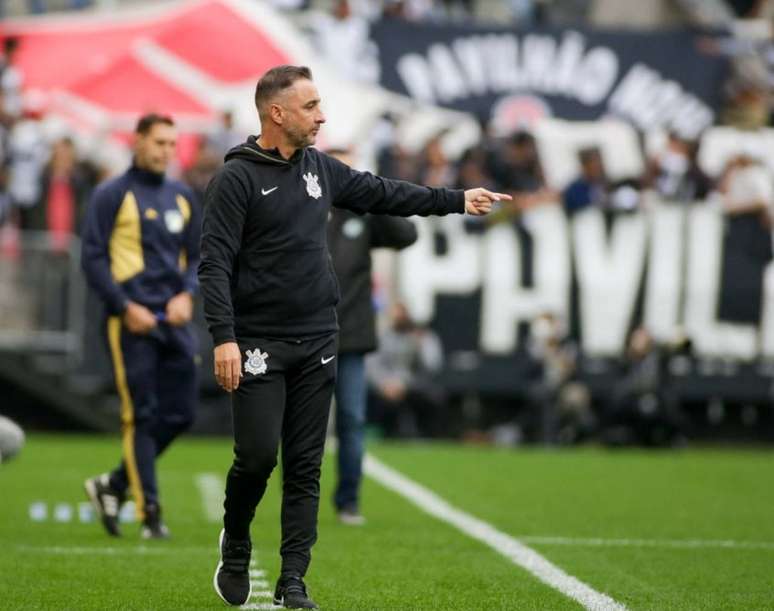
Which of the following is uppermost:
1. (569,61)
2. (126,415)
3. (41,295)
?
(569,61)

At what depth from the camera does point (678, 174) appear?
23.0m

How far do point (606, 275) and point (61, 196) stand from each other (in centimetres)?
658

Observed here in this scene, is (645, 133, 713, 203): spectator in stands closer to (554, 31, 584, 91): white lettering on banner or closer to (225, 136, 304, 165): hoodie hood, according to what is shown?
(554, 31, 584, 91): white lettering on banner

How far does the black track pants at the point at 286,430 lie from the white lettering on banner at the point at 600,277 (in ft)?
48.2

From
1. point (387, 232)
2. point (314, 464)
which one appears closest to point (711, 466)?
point (387, 232)

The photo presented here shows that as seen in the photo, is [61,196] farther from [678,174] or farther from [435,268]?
[678,174]

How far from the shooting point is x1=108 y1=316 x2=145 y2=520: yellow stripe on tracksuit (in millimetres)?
10219

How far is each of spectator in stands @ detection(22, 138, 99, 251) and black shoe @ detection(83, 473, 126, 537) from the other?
10.5m

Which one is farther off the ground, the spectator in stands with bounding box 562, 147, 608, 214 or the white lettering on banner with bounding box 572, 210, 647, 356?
the spectator in stands with bounding box 562, 147, 608, 214

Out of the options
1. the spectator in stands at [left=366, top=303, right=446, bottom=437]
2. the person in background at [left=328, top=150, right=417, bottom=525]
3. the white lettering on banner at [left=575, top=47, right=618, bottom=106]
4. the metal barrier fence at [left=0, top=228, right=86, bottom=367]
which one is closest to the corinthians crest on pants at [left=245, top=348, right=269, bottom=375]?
the person in background at [left=328, top=150, right=417, bottom=525]

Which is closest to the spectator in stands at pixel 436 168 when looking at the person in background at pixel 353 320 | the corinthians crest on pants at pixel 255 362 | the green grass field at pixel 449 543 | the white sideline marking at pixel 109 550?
the green grass field at pixel 449 543

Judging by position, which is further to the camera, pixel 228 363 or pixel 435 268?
pixel 435 268

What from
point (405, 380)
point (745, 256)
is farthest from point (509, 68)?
point (405, 380)

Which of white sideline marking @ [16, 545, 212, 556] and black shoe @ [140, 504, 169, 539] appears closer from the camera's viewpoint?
white sideline marking @ [16, 545, 212, 556]
